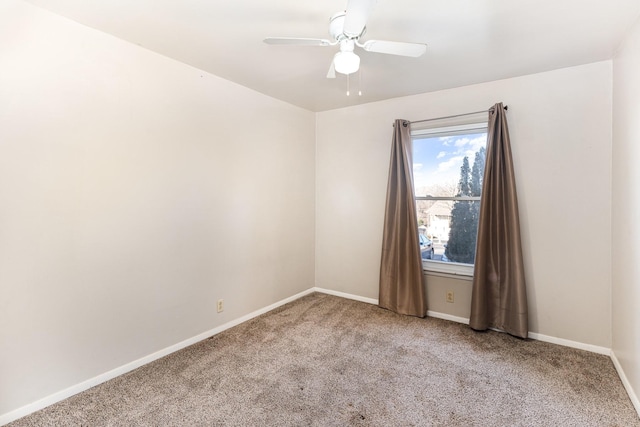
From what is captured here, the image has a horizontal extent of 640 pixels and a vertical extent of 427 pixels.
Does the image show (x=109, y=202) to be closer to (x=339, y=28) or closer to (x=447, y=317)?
(x=339, y=28)

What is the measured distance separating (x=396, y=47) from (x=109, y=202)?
211 centimetres

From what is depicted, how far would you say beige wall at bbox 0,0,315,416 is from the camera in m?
1.76

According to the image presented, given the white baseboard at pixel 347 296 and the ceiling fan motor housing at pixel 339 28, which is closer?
the ceiling fan motor housing at pixel 339 28

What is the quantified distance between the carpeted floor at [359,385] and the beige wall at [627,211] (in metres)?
0.28

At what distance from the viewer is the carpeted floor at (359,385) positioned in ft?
5.80

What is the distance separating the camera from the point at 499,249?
9.16 feet

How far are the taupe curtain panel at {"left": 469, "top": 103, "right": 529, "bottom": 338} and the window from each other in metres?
0.26

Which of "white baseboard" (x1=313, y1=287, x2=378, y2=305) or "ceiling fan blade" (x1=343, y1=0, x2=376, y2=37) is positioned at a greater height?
"ceiling fan blade" (x1=343, y1=0, x2=376, y2=37)

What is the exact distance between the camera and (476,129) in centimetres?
305

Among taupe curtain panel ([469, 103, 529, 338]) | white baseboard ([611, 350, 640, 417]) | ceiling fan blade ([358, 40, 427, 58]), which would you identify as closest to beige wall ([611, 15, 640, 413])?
white baseboard ([611, 350, 640, 417])

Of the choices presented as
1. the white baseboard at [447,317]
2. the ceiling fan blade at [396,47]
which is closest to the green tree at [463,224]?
the white baseboard at [447,317]

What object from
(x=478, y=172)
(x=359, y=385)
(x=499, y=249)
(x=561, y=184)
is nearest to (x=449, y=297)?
(x=499, y=249)

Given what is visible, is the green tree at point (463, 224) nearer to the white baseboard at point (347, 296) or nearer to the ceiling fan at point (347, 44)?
the white baseboard at point (347, 296)

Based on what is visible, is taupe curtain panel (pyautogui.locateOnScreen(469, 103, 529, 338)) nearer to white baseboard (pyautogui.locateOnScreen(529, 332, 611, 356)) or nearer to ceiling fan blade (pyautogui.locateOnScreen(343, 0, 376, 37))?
white baseboard (pyautogui.locateOnScreen(529, 332, 611, 356))
